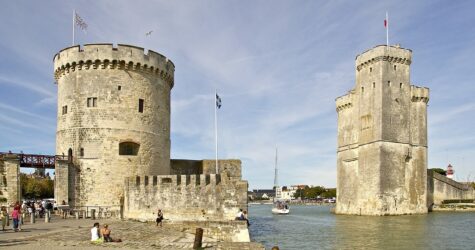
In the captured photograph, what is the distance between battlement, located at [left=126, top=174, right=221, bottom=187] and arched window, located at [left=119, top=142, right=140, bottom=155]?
8.90 feet

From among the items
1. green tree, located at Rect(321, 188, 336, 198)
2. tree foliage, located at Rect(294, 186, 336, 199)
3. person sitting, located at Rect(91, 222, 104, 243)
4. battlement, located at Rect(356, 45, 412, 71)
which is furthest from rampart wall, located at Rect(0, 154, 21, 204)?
tree foliage, located at Rect(294, 186, 336, 199)

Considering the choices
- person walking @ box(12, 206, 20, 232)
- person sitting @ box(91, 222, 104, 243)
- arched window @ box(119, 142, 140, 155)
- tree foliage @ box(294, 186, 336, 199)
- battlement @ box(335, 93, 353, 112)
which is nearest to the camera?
person sitting @ box(91, 222, 104, 243)

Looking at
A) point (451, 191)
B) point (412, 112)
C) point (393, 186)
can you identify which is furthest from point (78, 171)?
point (451, 191)

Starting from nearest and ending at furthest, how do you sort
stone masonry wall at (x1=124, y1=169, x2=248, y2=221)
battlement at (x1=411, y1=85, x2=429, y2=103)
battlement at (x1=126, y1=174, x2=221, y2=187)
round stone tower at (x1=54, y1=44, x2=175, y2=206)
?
stone masonry wall at (x1=124, y1=169, x2=248, y2=221), battlement at (x1=126, y1=174, x2=221, y2=187), round stone tower at (x1=54, y1=44, x2=175, y2=206), battlement at (x1=411, y1=85, x2=429, y2=103)

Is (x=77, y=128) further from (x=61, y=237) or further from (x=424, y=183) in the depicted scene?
(x=424, y=183)

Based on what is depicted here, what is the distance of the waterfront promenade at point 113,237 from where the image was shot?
15.8 meters

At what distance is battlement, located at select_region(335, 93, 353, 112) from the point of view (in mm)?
60069

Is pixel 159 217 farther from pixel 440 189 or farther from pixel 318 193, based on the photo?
pixel 318 193

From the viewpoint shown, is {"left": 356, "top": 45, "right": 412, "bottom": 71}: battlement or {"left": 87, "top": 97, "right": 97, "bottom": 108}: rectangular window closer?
{"left": 87, "top": 97, "right": 97, "bottom": 108}: rectangular window

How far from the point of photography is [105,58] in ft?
87.1

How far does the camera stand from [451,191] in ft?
205

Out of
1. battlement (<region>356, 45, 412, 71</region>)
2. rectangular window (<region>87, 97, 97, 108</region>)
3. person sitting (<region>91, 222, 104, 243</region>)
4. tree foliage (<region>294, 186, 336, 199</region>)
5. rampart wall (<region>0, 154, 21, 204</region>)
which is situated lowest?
tree foliage (<region>294, 186, 336, 199</region>)

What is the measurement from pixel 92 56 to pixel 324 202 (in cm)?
13210

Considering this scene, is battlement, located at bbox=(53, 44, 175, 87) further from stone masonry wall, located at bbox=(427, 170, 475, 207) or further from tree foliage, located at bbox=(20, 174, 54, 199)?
tree foliage, located at bbox=(20, 174, 54, 199)
